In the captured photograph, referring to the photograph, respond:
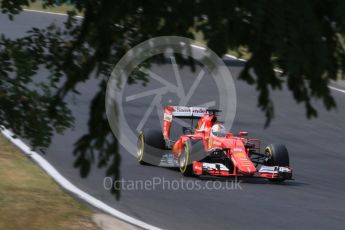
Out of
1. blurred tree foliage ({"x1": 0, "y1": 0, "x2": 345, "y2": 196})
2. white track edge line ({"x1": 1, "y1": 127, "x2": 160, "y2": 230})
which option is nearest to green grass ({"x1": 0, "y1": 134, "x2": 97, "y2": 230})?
white track edge line ({"x1": 1, "y1": 127, "x2": 160, "y2": 230})

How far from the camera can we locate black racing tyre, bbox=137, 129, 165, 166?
1445cm

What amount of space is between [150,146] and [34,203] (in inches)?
192

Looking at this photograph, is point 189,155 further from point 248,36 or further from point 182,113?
point 248,36

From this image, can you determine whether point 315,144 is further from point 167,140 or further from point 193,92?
point 193,92

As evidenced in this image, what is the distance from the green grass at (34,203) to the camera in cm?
905

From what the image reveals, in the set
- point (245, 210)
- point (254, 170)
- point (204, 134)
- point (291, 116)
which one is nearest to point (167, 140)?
point (204, 134)

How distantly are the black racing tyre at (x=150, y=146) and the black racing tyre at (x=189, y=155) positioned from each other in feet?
2.82

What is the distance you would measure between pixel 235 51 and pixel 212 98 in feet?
57.1

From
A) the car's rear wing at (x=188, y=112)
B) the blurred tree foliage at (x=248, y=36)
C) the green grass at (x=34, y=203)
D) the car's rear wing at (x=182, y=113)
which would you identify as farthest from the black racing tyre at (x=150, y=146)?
the blurred tree foliage at (x=248, y=36)

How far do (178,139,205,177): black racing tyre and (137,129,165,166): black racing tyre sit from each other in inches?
33.8

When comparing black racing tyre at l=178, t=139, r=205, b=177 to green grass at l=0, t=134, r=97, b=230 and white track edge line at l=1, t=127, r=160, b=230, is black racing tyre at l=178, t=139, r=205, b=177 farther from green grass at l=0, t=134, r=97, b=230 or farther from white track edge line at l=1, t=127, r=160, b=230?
green grass at l=0, t=134, r=97, b=230

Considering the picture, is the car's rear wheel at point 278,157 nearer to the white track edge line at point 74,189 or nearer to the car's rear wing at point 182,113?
the car's rear wing at point 182,113

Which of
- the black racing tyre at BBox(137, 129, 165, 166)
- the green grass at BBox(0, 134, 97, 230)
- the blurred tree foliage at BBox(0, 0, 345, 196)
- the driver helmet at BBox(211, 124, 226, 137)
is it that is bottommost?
the black racing tyre at BBox(137, 129, 165, 166)

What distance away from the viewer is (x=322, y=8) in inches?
169
